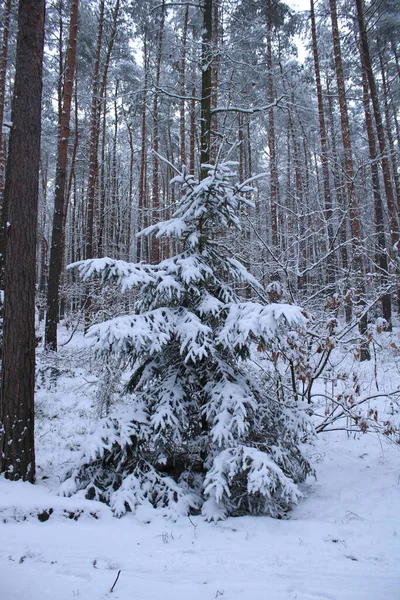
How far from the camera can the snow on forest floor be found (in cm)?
258

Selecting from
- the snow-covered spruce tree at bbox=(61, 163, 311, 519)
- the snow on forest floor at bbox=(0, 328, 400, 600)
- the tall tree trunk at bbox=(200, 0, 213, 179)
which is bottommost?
the snow on forest floor at bbox=(0, 328, 400, 600)

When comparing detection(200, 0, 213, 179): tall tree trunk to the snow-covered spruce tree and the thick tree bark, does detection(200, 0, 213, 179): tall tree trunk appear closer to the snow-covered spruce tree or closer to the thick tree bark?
the snow-covered spruce tree

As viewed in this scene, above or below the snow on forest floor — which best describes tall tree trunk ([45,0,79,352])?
above

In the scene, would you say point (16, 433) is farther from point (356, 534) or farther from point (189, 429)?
point (356, 534)

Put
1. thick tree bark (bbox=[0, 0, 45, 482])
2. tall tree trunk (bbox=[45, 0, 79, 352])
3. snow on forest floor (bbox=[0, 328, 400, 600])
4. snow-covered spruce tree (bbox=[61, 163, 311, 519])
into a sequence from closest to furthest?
snow on forest floor (bbox=[0, 328, 400, 600]) < snow-covered spruce tree (bbox=[61, 163, 311, 519]) < thick tree bark (bbox=[0, 0, 45, 482]) < tall tree trunk (bbox=[45, 0, 79, 352])

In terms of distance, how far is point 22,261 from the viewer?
4457 mm

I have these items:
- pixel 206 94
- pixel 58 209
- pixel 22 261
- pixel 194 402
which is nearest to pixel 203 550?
pixel 194 402

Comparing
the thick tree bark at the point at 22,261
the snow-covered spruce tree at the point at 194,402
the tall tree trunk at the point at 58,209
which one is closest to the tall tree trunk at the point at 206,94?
the snow-covered spruce tree at the point at 194,402

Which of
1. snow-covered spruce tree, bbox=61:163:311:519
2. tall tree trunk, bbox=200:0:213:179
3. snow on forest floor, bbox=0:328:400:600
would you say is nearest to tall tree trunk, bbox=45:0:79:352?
tall tree trunk, bbox=200:0:213:179

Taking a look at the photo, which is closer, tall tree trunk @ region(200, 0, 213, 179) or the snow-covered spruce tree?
the snow-covered spruce tree

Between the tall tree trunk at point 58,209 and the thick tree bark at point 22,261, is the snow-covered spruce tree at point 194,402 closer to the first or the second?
the thick tree bark at point 22,261

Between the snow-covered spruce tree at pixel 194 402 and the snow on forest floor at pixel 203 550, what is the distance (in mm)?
254

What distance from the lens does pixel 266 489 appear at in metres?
3.31

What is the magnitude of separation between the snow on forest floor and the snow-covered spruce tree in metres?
0.25
